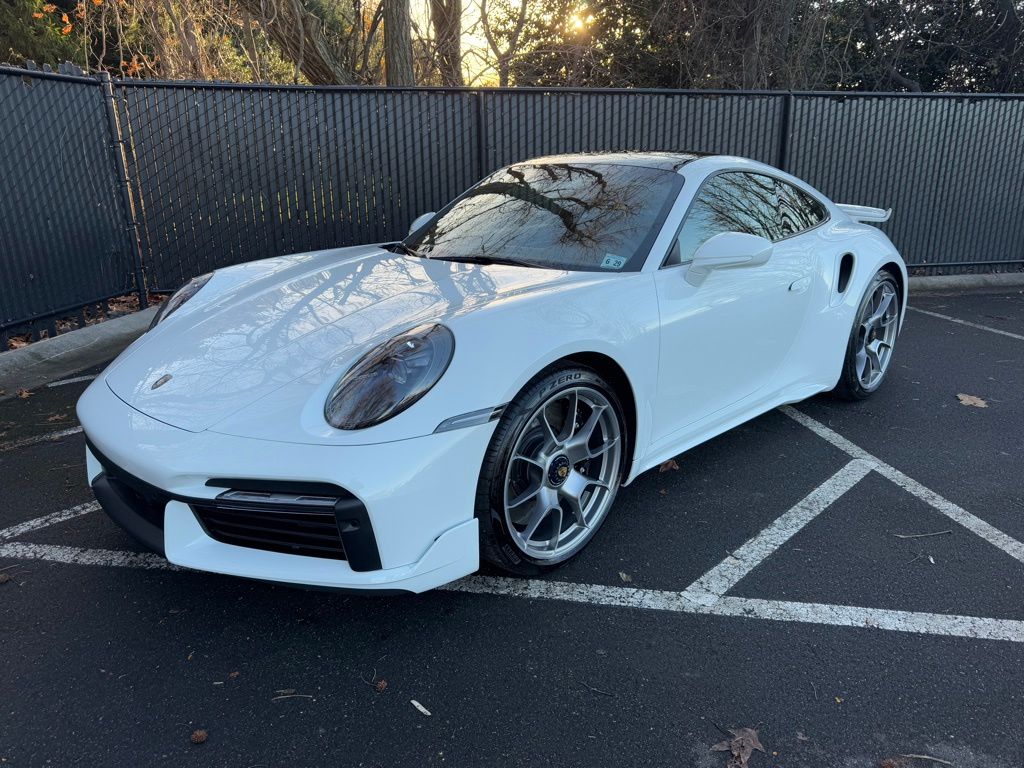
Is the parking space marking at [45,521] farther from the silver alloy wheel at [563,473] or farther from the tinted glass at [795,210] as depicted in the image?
the tinted glass at [795,210]

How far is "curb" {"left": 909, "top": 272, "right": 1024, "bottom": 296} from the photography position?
828 cm

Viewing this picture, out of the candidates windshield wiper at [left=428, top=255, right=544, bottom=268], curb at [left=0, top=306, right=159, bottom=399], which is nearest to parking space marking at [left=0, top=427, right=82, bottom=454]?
curb at [left=0, top=306, right=159, bottom=399]

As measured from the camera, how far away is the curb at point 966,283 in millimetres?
8281

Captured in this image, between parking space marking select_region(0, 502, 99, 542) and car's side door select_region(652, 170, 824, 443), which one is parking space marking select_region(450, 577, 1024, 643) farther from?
parking space marking select_region(0, 502, 99, 542)

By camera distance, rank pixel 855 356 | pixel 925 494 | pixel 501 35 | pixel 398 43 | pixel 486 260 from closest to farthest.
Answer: pixel 486 260, pixel 925 494, pixel 855 356, pixel 398 43, pixel 501 35

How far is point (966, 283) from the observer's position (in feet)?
27.6

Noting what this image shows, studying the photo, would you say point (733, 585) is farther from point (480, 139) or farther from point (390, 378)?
point (480, 139)

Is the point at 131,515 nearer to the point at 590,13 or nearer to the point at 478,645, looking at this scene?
the point at 478,645

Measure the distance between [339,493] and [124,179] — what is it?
216 inches

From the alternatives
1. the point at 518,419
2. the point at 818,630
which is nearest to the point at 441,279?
the point at 518,419

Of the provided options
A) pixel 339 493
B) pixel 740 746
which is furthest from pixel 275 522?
pixel 740 746

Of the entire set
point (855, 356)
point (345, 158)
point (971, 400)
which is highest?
point (345, 158)

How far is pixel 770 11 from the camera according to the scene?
36.7ft

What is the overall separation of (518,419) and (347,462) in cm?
58
